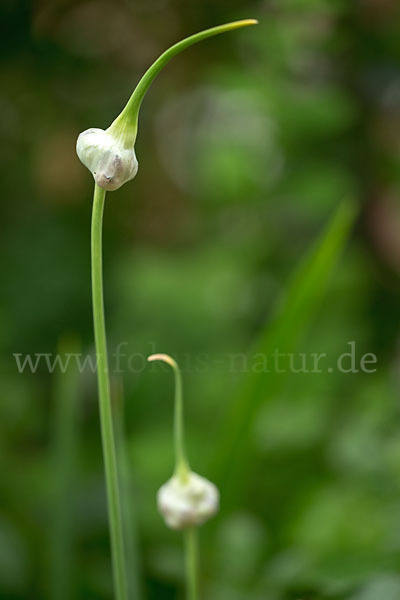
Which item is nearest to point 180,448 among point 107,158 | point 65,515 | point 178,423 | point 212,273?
point 178,423

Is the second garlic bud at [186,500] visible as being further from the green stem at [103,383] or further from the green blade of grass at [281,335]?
the green blade of grass at [281,335]

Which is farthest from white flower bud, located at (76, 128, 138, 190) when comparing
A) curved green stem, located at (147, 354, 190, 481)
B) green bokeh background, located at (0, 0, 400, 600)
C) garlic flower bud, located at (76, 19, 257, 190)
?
green bokeh background, located at (0, 0, 400, 600)

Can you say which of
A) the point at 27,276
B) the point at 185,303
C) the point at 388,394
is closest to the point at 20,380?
the point at 185,303

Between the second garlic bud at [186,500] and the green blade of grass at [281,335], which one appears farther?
the green blade of grass at [281,335]

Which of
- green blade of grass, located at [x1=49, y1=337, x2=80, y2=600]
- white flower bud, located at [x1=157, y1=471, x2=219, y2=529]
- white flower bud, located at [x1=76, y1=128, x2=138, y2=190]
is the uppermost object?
white flower bud, located at [x1=76, y1=128, x2=138, y2=190]

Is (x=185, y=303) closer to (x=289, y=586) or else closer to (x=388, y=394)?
(x=388, y=394)

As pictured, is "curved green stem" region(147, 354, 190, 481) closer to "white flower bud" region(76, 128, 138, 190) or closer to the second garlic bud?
the second garlic bud

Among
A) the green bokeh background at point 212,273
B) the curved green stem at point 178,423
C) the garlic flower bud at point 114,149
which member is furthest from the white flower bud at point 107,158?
the green bokeh background at point 212,273
